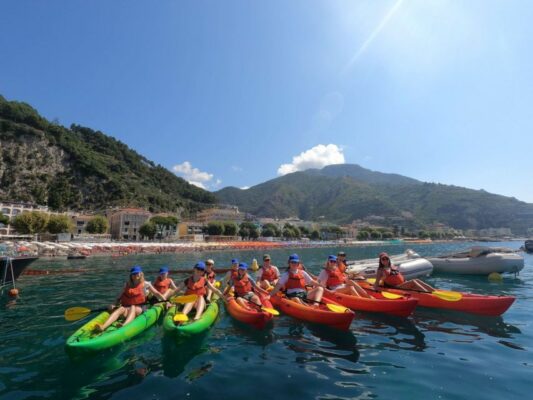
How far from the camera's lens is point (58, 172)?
11338cm

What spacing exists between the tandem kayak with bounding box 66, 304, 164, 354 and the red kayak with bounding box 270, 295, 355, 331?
4.41m

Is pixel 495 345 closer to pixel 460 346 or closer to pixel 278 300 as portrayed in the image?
pixel 460 346

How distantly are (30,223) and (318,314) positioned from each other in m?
65.8

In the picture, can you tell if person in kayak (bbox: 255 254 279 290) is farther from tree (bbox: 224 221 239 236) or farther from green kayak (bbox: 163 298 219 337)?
tree (bbox: 224 221 239 236)

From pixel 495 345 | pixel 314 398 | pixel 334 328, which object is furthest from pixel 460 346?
pixel 314 398

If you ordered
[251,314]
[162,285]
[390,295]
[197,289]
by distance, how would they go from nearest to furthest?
[251,314], [197,289], [162,285], [390,295]

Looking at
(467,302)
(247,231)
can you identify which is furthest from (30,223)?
(467,302)

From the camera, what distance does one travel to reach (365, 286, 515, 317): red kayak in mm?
10773

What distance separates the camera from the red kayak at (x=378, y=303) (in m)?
10.0

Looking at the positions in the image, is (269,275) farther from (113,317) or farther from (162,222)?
(162,222)

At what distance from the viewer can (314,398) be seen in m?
5.71

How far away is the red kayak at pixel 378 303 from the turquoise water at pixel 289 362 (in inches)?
18.1

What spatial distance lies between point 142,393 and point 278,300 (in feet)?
20.5

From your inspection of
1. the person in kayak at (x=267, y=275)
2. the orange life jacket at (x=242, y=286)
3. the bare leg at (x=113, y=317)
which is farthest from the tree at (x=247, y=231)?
Answer: the bare leg at (x=113, y=317)
